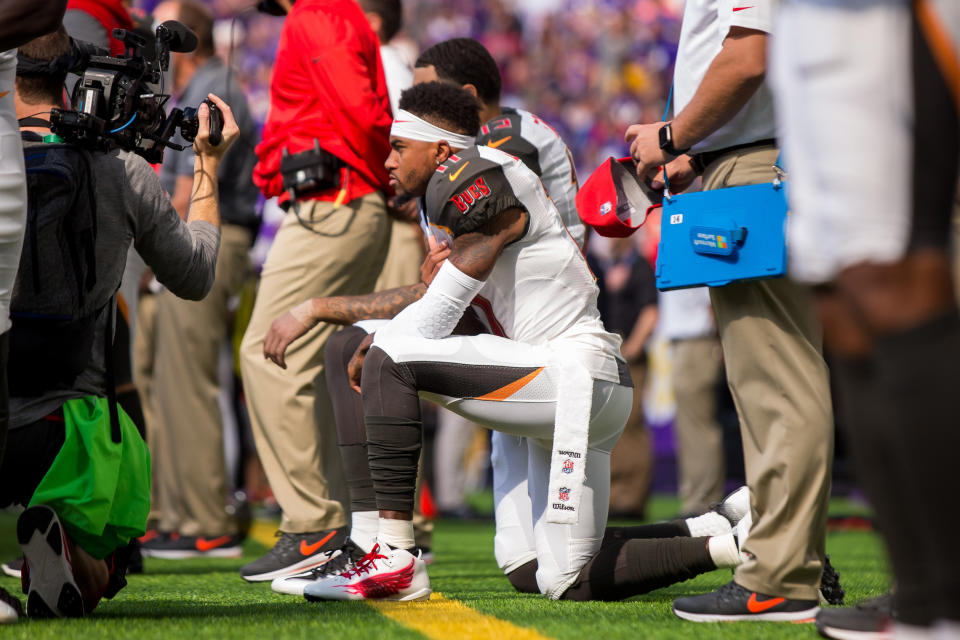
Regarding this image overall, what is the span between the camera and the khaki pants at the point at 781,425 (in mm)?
2578

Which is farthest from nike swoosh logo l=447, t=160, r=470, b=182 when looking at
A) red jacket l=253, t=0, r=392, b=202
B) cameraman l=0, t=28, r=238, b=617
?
red jacket l=253, t=0, r=392, b=202

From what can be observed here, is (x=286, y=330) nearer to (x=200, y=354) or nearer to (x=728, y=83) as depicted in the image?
(x=728, y=83)

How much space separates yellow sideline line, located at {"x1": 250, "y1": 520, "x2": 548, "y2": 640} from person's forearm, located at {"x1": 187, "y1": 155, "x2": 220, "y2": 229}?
1.12 m

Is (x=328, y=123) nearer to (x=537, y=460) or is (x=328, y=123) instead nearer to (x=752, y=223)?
(x=537, y=460)

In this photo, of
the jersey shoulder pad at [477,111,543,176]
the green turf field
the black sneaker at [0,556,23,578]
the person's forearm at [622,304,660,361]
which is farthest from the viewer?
the person's forearm at [622,304,660,361]

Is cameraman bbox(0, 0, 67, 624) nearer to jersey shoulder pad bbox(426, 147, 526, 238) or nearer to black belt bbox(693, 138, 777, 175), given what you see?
jersey shoulder pad bbox(426, 147, 526, 238)

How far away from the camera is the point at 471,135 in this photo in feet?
11.6

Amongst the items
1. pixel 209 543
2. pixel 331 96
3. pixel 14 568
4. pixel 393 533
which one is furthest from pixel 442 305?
pixel 209 543

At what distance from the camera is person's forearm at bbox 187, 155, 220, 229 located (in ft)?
10.4

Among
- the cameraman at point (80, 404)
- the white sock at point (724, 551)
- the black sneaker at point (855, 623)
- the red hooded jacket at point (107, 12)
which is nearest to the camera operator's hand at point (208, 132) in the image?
the cameraman at point (80, 404)

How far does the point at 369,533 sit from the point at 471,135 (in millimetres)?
1220

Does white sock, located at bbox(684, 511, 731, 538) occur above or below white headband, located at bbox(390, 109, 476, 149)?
below

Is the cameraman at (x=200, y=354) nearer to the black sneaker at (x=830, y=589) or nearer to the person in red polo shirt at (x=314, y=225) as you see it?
the person in red polo shirt at (x=314, y=225)

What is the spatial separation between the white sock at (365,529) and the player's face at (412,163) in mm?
966
